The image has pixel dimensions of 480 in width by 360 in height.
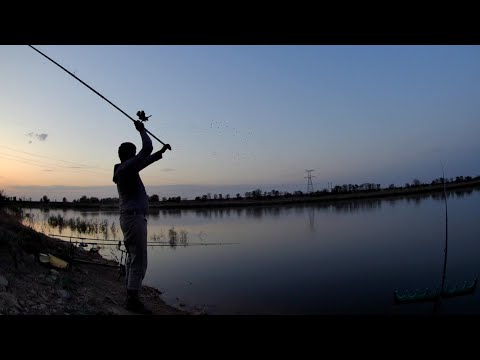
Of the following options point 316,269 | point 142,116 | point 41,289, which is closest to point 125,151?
point 142,116

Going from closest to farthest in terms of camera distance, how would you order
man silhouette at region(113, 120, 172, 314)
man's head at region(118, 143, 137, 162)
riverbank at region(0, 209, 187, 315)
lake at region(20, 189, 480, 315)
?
man silhouette at region(113, 120, 172, 314)
man's head at region(118, 143, 137, 162)
riverbank at region(0, 209, 187, 315)
lake at region(20, 189, 480, 315)

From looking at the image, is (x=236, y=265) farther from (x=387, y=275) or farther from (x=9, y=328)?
(x=9, y=328)

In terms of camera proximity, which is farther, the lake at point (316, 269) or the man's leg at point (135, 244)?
the lake at point (316, 269)

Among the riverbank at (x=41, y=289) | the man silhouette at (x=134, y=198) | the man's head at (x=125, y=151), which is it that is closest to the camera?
the man silhouette at (x=134, y=198)

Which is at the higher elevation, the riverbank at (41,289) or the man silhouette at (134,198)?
the man silhouette at (134,198)

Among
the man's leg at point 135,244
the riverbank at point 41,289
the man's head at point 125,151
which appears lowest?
the riverbank at point 41,289

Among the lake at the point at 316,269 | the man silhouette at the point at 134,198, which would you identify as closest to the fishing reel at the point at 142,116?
the man silhouette at the point at 134,198

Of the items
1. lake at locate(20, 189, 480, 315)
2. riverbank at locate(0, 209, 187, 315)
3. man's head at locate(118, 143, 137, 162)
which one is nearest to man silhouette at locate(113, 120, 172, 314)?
man's head at locate(118, 143, 137, 162)

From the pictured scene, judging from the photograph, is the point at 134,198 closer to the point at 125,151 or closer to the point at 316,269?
the point at 125,151

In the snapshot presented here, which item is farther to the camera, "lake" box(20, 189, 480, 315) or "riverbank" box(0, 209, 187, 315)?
"lake" box(20, 189, 480, 315)

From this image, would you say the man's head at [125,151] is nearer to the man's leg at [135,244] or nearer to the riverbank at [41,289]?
the man's leg at [135,244]

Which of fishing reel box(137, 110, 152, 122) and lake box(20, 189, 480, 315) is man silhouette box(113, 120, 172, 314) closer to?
fishing reel box(137, 110, 152, 122)

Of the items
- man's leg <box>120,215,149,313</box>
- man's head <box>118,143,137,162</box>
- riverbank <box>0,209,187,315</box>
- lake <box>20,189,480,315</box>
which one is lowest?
lake <box>20,189,480,315</box>
